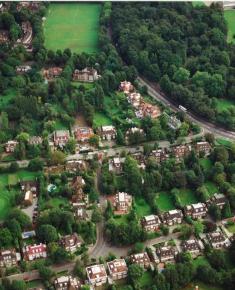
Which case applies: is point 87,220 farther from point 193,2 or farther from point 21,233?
point 193,2

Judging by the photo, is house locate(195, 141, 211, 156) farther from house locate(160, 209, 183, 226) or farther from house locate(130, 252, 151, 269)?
house locate(130, 252, 151, 269)

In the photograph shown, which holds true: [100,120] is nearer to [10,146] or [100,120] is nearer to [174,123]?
[174,123]

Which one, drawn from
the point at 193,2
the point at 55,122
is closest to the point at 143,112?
the point at 55,122

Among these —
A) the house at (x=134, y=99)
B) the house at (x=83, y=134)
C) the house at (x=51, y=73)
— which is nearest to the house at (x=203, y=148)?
the house at (x=134, y=99)

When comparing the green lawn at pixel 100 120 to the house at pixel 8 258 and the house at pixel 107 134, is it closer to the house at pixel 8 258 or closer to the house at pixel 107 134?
the house at pixel 107 134

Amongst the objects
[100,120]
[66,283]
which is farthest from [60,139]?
[66,283]
